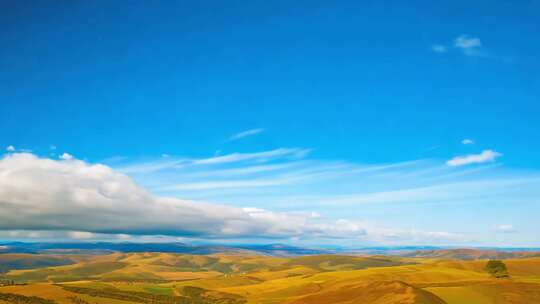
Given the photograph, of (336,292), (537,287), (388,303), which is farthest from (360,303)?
(537,287)

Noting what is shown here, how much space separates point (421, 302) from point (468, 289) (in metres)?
37.9

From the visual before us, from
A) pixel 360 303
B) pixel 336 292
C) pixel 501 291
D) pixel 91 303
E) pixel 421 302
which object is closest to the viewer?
pixel 421 302

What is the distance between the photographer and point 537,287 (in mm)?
167750

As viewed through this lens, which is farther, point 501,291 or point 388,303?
point 501,291

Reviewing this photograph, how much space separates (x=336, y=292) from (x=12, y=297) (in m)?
131

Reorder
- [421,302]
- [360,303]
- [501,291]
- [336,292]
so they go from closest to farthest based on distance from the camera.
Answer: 1. [421,302]
2. [360,303]
3. [501,291]
4. [336,292]

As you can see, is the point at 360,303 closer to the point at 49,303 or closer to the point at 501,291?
the point at 501,291

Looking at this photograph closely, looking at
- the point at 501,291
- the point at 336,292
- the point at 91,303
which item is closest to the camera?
the point at 501,291

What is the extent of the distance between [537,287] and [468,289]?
980 inches

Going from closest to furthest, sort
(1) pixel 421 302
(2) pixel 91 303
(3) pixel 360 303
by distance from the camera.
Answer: (1) pixel 421 302, (3) pixel 360 303, (2) pixel 91 303

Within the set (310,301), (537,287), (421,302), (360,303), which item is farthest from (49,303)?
(537,287)

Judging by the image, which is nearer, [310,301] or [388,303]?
[388,303]

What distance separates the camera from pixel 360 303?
150m

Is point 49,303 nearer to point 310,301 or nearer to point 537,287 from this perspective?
point 310,301
